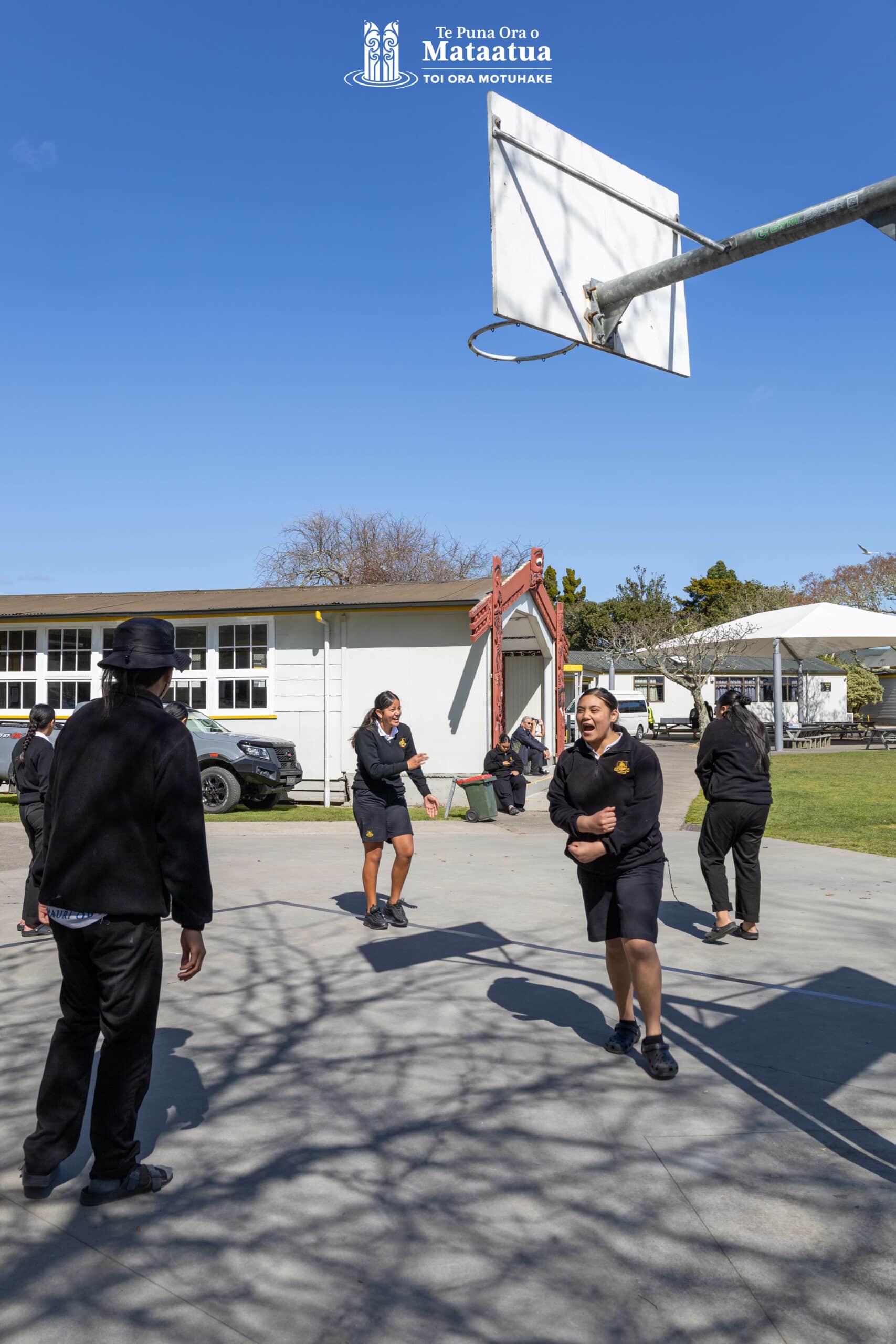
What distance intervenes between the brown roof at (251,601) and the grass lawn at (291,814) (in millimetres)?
3644

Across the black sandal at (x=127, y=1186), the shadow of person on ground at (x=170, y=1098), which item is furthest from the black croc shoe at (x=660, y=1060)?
the black sandal at (x=127, y=1186)

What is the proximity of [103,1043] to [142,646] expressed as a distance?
4.31 feet

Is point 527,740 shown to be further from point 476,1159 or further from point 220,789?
point 476,1159

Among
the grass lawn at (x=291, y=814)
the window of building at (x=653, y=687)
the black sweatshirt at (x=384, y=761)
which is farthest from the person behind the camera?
the window of building at (x=653, y=687)

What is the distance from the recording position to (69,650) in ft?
69.3

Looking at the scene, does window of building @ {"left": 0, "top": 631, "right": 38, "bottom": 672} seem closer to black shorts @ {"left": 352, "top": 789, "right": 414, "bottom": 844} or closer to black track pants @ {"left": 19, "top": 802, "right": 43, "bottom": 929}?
black track pants @ {"left": 19, "top": 802, "right": 43, "bottom": 929}

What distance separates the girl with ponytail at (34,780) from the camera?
729 cm

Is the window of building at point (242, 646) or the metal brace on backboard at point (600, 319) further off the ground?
the metal brace on backboard at point (600, 319)

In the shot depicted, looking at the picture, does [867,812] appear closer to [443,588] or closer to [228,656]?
[443,588]

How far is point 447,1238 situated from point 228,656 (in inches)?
→ 688

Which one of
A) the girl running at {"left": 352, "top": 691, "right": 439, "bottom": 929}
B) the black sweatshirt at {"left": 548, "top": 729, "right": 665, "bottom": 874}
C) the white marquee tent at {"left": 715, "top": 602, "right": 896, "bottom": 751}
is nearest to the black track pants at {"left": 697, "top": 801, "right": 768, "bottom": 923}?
the girl running at {"left": 352, "top": 691, "right": 439, "bottom": 929}

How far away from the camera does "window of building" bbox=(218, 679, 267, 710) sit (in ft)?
65.1

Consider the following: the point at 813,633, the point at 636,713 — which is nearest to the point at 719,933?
the point at 813,633

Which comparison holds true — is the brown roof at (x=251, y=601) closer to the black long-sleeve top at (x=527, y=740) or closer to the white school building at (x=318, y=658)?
the white school building at (x=318, y=658)
